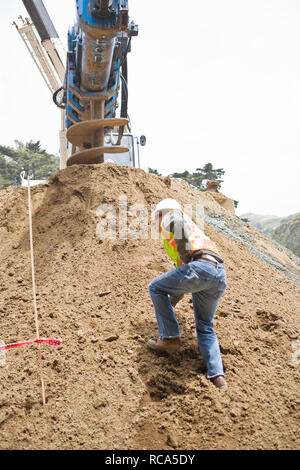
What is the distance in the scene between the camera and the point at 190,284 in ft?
9.85

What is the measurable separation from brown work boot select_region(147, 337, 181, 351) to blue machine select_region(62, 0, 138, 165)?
11.1 feet

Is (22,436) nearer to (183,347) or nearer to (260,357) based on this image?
(183,347)

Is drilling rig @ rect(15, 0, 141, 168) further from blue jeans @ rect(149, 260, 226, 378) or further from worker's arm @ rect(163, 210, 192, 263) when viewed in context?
blue jeans @ rect(149, 260, 226, 378)

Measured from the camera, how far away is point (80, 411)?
290 cm

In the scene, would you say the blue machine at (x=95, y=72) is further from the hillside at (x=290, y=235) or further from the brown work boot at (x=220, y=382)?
the hillside at (x=290, y=235)

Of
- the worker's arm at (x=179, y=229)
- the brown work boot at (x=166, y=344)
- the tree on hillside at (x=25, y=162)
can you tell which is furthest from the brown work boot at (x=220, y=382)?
the tree on hillside at (x=25, y=162)

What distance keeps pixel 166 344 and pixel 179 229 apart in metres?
1.02

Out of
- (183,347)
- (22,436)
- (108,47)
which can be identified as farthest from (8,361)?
(108,47)

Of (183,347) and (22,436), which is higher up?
(183,347)

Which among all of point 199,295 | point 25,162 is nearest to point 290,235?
point 25,162

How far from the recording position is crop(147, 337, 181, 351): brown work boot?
3229 millimetres

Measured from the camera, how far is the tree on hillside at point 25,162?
108 feet

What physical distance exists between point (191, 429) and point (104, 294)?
1.74 m

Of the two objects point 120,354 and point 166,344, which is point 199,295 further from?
point 120,354
